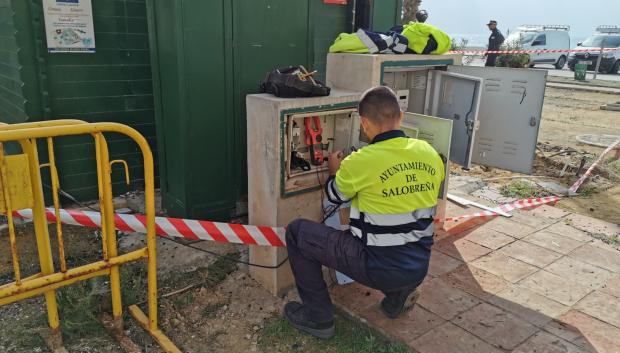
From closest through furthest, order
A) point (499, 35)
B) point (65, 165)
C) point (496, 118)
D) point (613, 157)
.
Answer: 1. point (496, 118)
2. point (65, 165)
3. point (613, 157)
4. point (499, 35)

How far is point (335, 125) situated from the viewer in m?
4.40

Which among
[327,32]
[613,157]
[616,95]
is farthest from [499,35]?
[327,32]

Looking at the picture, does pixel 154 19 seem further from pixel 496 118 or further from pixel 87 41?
pixel 496 118

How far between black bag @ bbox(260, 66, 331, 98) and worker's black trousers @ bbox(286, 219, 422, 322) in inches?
38.9

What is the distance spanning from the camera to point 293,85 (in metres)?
3.70

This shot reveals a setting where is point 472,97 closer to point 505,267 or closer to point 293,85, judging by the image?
point 505,267

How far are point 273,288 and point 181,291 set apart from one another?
2.43ft

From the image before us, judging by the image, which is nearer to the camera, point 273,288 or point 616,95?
point 273,288

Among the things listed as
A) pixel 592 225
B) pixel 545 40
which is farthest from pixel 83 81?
pixel 545 40

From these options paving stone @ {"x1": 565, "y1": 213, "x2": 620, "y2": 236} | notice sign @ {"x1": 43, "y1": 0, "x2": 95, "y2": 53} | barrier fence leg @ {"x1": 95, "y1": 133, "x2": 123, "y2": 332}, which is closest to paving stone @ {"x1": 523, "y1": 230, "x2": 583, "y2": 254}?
paving stone @ {"x1": 565, "y1": 213, "x2": 620, "y2": 236}

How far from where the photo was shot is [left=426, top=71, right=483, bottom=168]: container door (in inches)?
193

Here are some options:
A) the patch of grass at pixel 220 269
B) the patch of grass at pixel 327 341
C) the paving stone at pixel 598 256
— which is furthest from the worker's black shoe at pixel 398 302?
the paving stone at pixel 598 256

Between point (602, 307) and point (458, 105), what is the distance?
2.23 metres

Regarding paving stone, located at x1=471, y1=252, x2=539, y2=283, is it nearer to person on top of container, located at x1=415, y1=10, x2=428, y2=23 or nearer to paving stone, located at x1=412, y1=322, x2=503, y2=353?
paving stone, located at x1=412, y1=322, x2=503, y2=353
